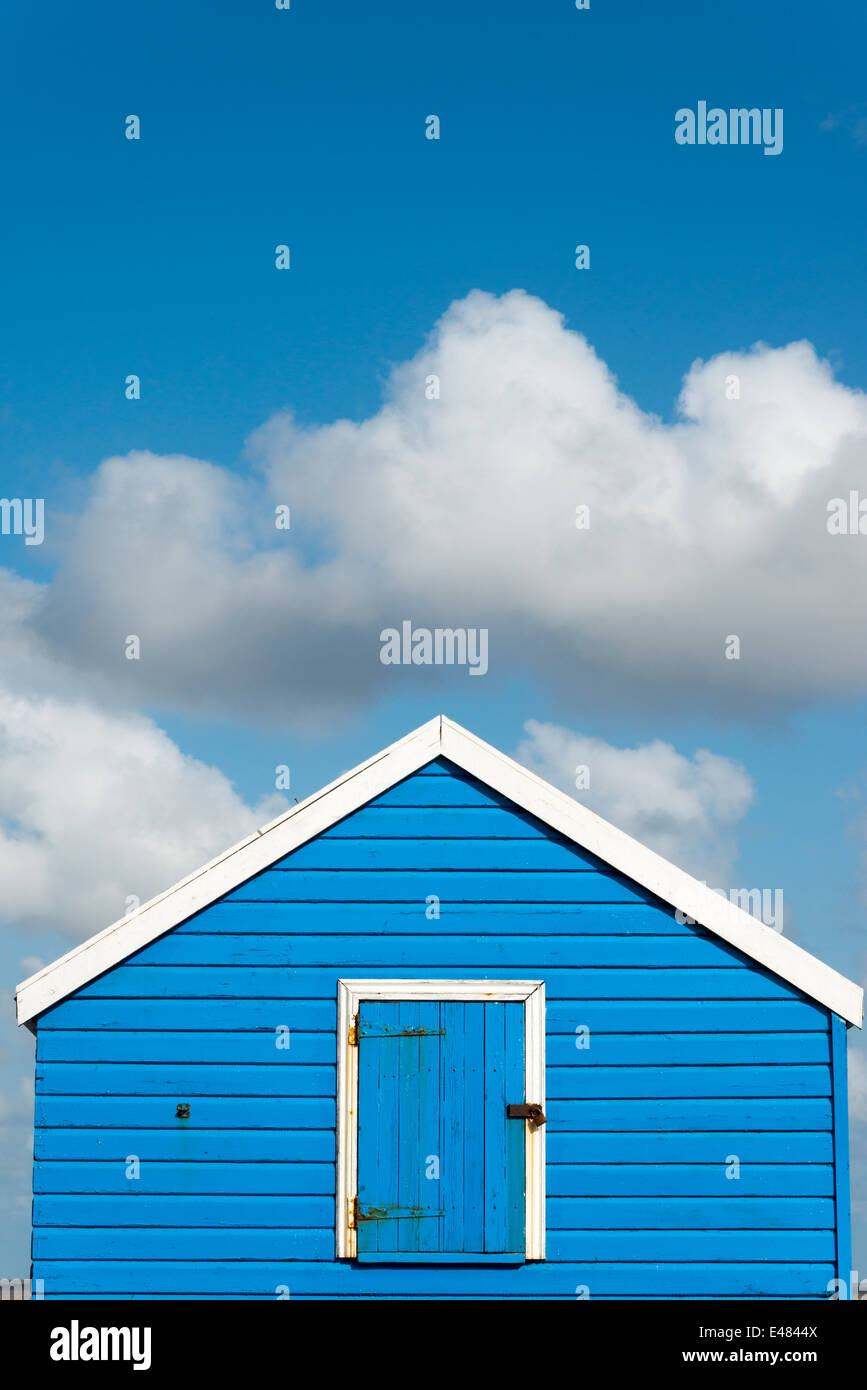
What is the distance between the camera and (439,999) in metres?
10.6

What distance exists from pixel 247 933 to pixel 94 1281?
102 inches

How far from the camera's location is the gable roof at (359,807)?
10.7 m

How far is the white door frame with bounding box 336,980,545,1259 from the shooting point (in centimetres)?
1038

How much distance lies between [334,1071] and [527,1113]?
4.53 feet

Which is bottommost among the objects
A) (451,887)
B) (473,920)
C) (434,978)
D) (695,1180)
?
(695,1180)

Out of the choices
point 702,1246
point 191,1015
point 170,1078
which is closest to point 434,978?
point 191,1015

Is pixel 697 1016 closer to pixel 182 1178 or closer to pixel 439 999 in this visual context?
pixel 439 999

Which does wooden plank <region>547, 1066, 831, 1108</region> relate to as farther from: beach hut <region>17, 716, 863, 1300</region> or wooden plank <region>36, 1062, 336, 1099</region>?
wooden plank <region>36, 1062, 336, 1099</region>

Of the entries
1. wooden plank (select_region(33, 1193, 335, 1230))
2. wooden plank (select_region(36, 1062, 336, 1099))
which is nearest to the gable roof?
wooden plank (select_region(36, 1062, 336, 1099))

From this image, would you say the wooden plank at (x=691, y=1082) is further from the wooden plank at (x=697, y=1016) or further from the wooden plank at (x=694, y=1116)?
the wooden plank at (x=697, y=1016)

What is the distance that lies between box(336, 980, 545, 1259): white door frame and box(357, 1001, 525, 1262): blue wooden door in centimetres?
5

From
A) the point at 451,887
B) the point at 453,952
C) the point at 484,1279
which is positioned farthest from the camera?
the point at 451,887

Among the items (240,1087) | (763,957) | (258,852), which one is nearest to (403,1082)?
(240,1087)

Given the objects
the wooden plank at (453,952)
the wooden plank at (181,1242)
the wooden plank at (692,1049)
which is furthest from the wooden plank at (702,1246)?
the wooden plank at (453,952)
